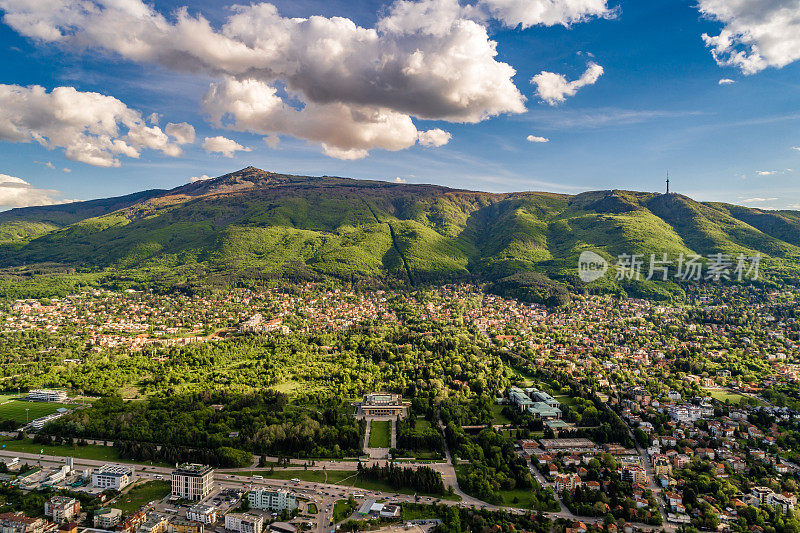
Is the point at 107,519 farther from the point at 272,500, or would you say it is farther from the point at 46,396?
the point at 46,396

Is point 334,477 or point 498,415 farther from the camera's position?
point 498,415

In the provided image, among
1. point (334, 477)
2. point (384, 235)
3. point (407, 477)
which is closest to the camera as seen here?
point (407, 477)

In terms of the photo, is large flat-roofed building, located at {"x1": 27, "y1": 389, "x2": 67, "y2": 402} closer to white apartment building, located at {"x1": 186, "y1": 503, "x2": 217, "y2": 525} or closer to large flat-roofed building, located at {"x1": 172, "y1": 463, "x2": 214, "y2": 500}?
large flat-roofed building, located at {"x1": 172, "y1": 463, "x2": 214, "y2": 500}

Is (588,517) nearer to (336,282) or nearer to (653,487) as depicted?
(653,487)

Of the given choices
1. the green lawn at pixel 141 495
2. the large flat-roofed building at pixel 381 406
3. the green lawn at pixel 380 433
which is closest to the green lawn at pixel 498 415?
the large flat-roofed building at pixel 381 406

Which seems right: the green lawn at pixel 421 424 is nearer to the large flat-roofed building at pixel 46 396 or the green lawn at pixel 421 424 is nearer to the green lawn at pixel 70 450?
the green lawn at pixel 70 450

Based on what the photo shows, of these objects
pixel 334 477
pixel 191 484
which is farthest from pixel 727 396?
pixel 191 484

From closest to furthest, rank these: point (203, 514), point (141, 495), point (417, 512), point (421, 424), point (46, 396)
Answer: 1. point (203, 514)
2. point (417, 512)
3. point (141, 495)
4. point (421, 424)
5. point (46, 396)
